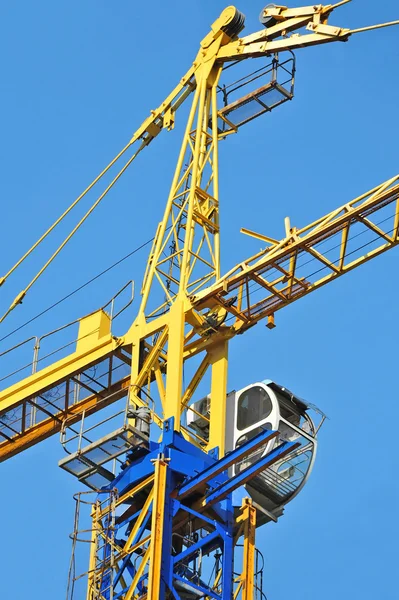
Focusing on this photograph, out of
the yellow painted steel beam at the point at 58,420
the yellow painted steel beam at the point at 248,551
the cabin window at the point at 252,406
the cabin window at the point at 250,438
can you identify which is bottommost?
the yellow painted steel beam at the point at 248,551

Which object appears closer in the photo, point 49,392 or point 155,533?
point 155,533

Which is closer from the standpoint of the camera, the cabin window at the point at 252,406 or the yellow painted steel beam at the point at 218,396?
the yellow painted steel beam at the point at 218,396

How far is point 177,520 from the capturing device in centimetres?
4816

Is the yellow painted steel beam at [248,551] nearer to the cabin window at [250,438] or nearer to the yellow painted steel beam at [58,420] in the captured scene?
the cabin window at [250,438]

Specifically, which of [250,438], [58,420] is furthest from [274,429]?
[58,420]

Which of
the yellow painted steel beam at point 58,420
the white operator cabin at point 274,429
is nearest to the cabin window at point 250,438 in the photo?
the white operator cabin at point 274,429

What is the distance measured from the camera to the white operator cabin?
5025 cm

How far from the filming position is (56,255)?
57719mm

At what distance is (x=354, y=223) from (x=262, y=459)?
6.73 metres

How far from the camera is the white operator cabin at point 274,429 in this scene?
50.2m

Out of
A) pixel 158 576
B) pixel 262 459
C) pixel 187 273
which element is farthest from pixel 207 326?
pixel 158 576

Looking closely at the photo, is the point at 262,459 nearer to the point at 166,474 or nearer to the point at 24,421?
the point at 166,474

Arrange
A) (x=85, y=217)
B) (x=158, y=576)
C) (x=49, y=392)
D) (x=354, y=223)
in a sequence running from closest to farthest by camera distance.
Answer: (x=158, y=576) → (x=354, y=223) → (x=49, y=392) → (x=85, y=217)

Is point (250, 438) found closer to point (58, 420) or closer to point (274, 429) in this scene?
point (274, 429)
